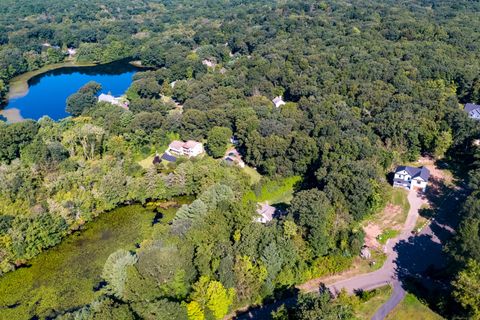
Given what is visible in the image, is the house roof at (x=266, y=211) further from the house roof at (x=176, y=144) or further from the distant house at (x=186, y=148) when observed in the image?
the house roof at (x=176, y=144)

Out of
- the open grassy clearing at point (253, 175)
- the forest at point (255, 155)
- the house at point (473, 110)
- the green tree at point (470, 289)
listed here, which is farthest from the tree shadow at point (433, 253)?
the open grassy clearing at point (253, 175)

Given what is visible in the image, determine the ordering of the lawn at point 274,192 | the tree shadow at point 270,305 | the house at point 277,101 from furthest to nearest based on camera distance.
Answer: the house at point 277,101, the lawn at point 274,192, the tree shadow at point 270,305

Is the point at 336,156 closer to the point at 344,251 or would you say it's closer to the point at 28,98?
the point at 344,251

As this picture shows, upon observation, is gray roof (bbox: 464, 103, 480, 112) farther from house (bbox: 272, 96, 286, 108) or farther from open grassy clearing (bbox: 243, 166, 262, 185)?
open grassy clearing (bbox: 243, 166, 262, 185)

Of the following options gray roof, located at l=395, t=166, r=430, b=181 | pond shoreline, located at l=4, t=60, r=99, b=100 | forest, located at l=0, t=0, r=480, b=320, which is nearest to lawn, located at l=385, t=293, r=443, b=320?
forest, located at l=0, t=0, r=480, b=320

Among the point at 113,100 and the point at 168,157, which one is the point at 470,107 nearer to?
the point at 168,157

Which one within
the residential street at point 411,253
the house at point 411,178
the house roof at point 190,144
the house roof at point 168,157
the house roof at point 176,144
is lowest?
the house roof at point 168,157
